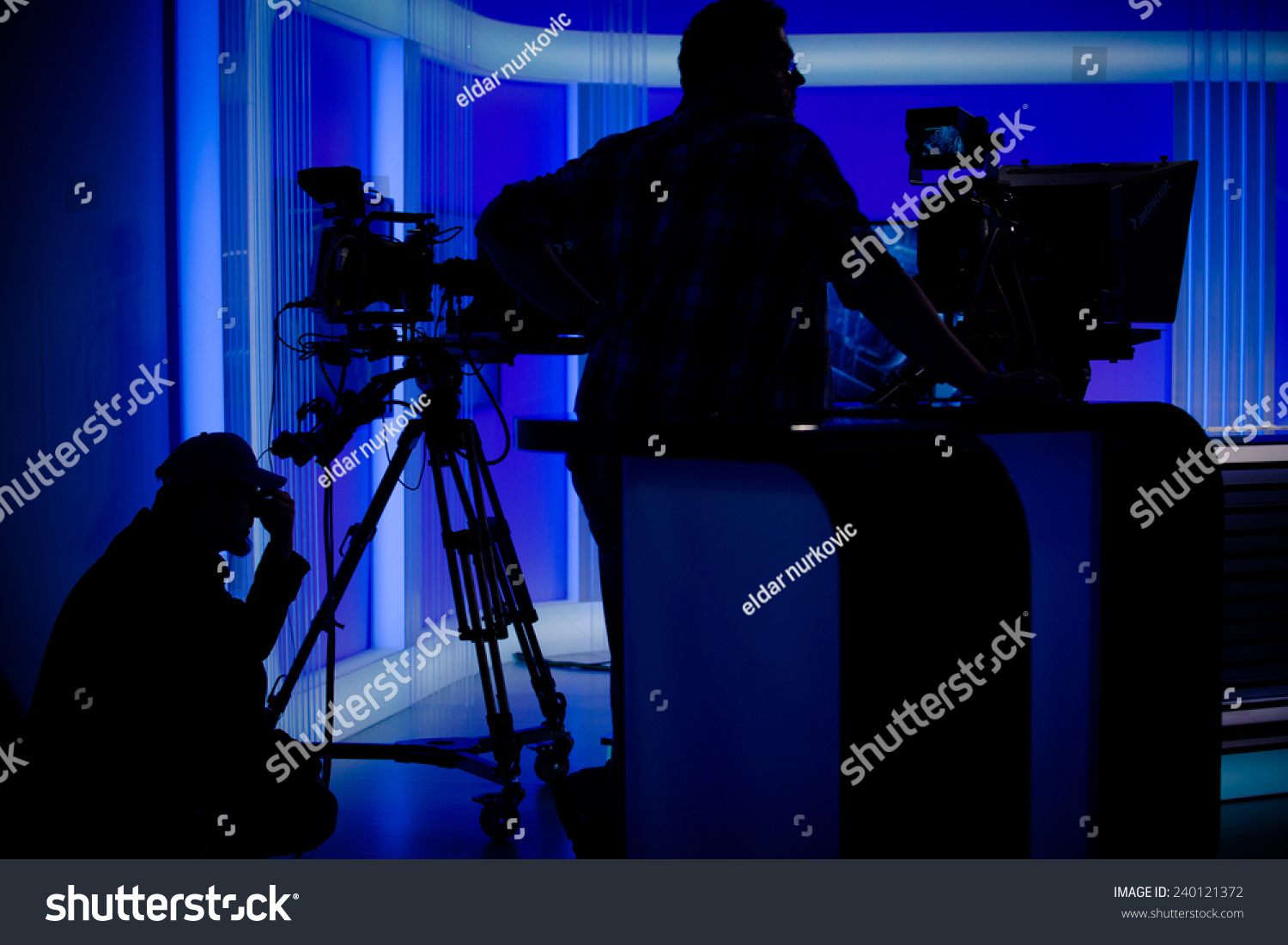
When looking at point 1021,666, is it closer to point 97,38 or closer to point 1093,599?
point 1093,599

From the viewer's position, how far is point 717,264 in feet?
4.99

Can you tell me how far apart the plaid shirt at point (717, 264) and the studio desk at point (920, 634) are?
0.22 metres

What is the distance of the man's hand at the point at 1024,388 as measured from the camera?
4.47 feet

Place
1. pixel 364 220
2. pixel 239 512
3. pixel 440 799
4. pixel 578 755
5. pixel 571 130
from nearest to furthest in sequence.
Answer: pixel 239 512 < pixel 364 220 < pixel 440 799 < pixel 578 755 < pixel 571 130

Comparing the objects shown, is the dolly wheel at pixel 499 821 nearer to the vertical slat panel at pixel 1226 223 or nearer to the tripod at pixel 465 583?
the tripod at pixel 465 583

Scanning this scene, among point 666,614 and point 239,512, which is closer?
point 666,614

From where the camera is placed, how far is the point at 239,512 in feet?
6.91

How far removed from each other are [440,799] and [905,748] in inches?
75.3

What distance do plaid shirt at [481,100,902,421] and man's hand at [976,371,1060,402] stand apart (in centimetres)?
21

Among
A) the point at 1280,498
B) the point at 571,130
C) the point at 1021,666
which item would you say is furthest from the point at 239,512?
the point at 571,130

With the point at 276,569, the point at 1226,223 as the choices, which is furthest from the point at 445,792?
the point at 1226,223

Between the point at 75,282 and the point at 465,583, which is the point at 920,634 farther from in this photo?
the point at 75,282

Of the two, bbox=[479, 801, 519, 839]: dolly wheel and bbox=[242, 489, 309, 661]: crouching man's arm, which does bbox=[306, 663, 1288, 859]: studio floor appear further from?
bbox=[242, 489, 309, 661]: crouching man's arm

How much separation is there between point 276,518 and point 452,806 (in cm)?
96
